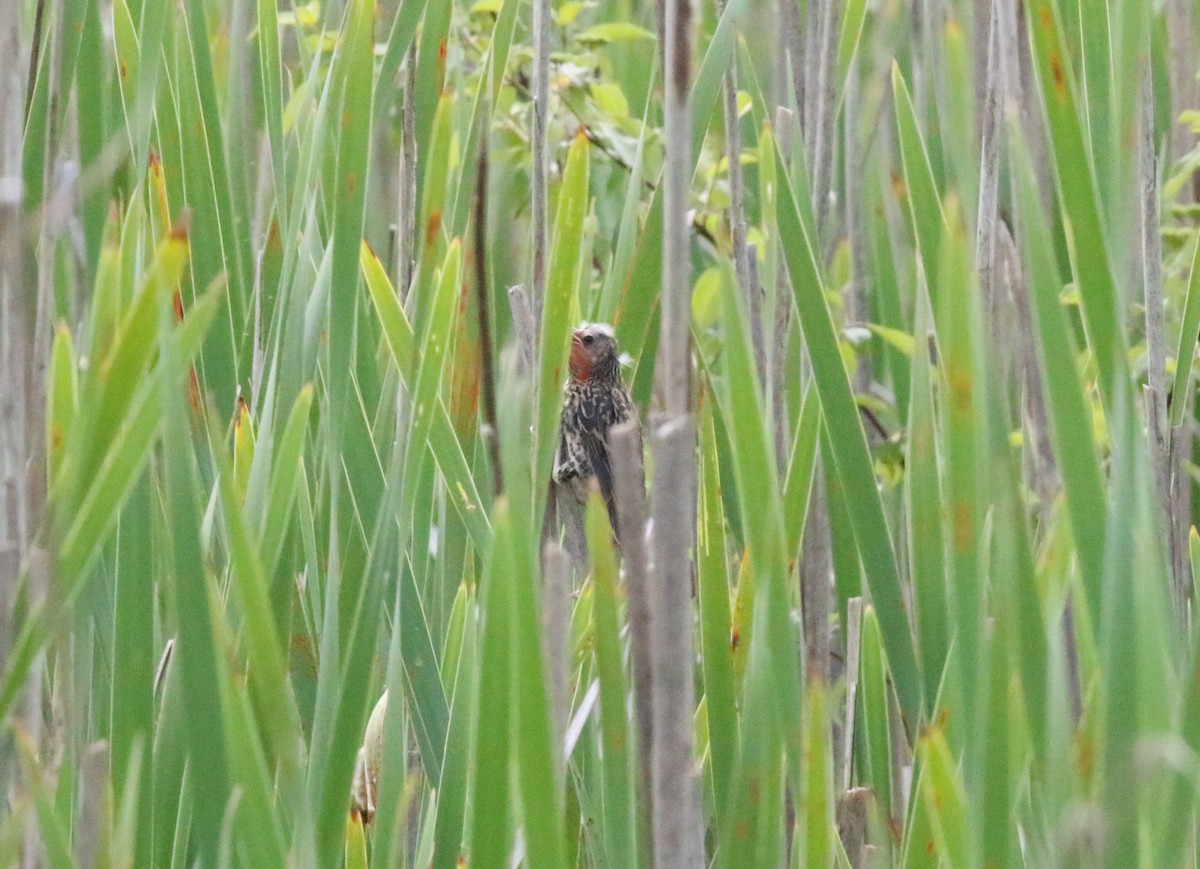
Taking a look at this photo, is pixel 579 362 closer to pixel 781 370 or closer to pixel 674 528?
pixel 781 370

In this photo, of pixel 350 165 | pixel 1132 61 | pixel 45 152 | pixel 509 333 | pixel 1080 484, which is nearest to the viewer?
pixel 1080 484

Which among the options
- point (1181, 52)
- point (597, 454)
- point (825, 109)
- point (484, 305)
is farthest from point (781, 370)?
point (1181, 52)

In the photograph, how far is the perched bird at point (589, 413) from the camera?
160 cm

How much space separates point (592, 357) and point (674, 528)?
105 cm

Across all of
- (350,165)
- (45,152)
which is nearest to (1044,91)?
(350,165)

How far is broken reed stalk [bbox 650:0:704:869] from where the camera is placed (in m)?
0.58

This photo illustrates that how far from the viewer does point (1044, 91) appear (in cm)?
67

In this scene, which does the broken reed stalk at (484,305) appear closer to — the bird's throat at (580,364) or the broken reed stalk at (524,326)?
the broken reed stalk at (524,326)

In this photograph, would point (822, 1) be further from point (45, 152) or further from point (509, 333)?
point (45, 152)

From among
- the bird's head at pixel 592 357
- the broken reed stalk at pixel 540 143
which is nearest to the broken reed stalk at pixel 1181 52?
the bird's head at pixel 592 357

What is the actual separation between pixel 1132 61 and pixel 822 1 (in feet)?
1.65

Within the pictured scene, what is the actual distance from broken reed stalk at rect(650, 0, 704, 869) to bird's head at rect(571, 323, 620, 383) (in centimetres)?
88

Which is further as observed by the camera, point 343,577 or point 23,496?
point 343,577

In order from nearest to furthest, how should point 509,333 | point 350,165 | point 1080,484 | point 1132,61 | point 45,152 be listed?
point 1080,484 → point 1132,61 → point 350,165 → point 45,152 → point 509,333
